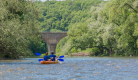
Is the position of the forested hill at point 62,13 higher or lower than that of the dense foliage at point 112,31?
higher

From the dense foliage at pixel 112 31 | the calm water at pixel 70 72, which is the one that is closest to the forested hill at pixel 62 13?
the dense foliage at pixel 112 31

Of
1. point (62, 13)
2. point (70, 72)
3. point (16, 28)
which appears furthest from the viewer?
point (62, 13)

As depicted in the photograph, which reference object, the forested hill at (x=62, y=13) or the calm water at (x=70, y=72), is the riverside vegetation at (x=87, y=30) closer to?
the calm water at (x=70, y=72)

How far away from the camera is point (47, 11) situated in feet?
373

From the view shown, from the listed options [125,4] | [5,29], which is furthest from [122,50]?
[5,29]

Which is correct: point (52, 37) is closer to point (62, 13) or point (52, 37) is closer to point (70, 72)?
point (70, 72)

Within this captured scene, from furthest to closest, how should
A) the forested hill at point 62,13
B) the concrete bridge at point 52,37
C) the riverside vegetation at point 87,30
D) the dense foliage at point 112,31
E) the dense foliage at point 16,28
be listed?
1. the forested hill at point 62,13
2. the concrete bridge at point 52,37
3. the dense foliage at point 112,31
4. the riverside vegetation at point 87,30
5. the dense foliage at point 16,28

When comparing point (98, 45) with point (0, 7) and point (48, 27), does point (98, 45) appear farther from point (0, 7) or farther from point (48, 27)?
point (48, 27)

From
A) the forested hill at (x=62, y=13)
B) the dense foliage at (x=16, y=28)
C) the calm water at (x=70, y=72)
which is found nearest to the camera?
the calm water at (x=70, y=72)

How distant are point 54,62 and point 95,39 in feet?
69.3

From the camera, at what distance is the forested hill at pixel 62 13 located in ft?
345

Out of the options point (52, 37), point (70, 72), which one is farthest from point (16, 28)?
point (52, 37)

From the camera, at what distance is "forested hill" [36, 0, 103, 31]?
105 meters

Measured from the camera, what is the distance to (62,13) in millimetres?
112312
